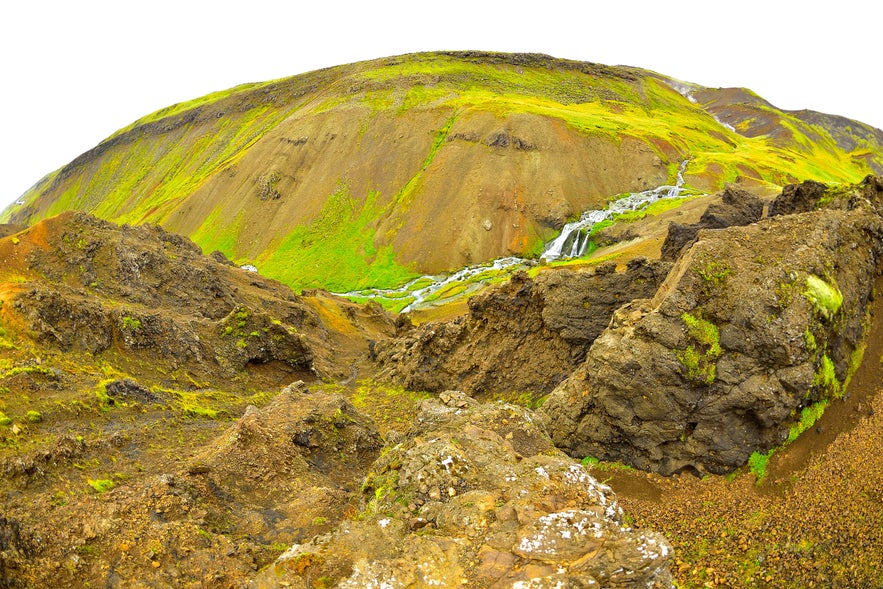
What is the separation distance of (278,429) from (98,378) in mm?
9347

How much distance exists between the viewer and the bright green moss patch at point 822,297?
16016 millimetres

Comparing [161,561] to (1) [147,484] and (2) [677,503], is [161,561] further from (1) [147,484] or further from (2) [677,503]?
(2) [677,503]

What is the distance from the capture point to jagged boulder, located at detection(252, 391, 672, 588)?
8609 mm

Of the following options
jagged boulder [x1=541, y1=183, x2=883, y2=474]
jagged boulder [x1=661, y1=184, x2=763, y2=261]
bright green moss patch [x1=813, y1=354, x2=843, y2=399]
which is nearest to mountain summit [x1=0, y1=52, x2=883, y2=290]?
jagged boulder [x1=661, y1=184, x2=763, y2=261]

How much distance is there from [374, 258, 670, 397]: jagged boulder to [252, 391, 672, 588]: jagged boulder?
12019 mm

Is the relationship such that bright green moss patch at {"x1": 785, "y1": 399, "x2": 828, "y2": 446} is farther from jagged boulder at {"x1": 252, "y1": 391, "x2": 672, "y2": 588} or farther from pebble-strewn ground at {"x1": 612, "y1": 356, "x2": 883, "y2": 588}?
jagged boulder at {"x1": 252, "y1": 391, "x2": 672, "y2": 588}

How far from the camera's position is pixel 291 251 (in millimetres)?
94812

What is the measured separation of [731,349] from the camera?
1647 cm

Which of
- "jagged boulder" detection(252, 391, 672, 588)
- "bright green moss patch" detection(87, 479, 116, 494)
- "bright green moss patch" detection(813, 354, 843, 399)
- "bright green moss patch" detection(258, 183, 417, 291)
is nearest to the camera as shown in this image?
"jagged boulder" detection(252, 391, 672, 588)

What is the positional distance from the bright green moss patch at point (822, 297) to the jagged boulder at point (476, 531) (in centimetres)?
944

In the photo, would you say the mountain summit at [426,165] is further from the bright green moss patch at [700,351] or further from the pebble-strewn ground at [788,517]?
the pebble-strewn ground at [788,517]

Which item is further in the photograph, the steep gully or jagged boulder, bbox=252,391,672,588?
the steep gully

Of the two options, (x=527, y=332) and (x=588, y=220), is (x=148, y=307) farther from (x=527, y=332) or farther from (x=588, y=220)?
(x=588, y=220)

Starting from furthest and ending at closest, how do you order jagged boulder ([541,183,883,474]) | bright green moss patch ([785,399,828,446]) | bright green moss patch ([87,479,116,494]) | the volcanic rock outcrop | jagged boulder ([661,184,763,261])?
jagged boulder ([661,184,763,261])
the volcanic rock outcrop
jagged boulder ([541,183,883,474])
bright green moss patch ([785,399,828,446])
bright green moss patch ([87,479,116,494])
